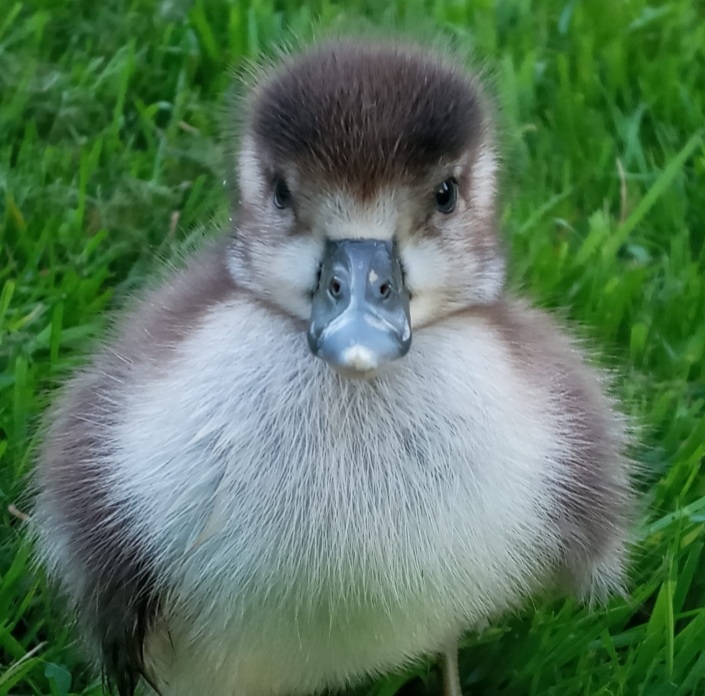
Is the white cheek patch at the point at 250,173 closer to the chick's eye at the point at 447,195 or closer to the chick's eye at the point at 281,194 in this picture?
the chick's eye at the point at 281,194

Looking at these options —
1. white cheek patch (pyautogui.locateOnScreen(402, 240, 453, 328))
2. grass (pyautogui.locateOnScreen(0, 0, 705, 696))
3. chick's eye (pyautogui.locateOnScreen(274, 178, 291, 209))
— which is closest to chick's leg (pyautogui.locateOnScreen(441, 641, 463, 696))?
grass (pyautogui.locateOnScreen(0, 0, 705, 696))

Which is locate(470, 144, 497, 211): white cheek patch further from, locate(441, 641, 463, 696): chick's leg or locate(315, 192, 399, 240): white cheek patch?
locate(441, 641, 463, 696): chick's leg

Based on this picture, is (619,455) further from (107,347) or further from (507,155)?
(107,347)

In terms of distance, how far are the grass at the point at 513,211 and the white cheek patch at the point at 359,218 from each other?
1.10 ft

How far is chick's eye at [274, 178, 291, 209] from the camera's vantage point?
3.59 ft

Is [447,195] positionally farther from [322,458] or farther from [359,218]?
[322,458]

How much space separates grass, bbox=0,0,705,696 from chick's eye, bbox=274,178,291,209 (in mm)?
329

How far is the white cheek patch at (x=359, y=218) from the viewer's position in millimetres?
1034

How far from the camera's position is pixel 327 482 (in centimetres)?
109

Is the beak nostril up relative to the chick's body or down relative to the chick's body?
up

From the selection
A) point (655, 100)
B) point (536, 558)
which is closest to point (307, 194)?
point (536, 558)

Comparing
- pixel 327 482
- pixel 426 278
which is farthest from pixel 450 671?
pixel 426 278

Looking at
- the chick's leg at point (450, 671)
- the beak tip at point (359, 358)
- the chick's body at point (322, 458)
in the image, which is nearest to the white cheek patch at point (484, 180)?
the chick's body at point (322, 458)

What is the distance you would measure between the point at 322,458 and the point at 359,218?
214 millimetres
